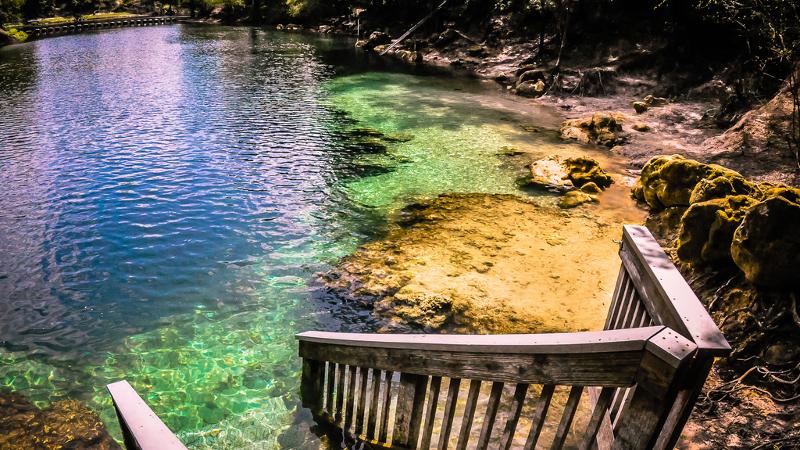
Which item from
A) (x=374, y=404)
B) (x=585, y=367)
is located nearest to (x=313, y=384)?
(x=374, y=404)

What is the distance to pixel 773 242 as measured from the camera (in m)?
6.98

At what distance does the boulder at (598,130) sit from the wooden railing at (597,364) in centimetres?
1952

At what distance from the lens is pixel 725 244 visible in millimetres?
8438

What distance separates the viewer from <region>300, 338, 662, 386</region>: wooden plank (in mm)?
3021

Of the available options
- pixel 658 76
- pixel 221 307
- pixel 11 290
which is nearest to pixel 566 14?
pixel 658 76

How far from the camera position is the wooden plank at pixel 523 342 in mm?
2977

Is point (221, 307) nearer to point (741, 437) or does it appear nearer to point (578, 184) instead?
point (741, 437)

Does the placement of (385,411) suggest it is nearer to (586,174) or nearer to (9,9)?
(586,174)

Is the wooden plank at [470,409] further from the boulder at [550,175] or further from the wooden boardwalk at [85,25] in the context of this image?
the wooden boardwalk at [85,25]

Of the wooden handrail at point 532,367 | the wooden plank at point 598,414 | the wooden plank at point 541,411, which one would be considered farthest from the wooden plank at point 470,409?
the wooden plank at point 598,414

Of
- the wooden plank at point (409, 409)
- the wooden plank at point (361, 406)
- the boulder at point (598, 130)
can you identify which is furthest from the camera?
the boulder at point (598, 130)

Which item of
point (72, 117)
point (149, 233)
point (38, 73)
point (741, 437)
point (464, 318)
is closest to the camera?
point (741, 437)

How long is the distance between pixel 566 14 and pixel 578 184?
2545 cm

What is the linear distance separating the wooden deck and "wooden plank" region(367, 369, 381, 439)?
2 centimetres
